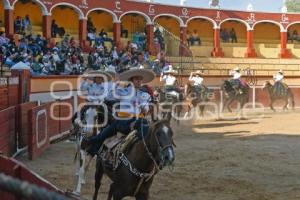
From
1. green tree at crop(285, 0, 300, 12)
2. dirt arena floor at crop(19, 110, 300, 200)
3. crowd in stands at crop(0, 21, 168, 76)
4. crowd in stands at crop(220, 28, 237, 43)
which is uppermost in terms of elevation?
green tree at crop(285, 0, 300, 12)

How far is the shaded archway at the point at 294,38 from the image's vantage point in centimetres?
3476

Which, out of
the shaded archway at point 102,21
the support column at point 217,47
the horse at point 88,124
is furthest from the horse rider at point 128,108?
the support column at point 217,47

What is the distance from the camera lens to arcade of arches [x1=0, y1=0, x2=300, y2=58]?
90.3 ft

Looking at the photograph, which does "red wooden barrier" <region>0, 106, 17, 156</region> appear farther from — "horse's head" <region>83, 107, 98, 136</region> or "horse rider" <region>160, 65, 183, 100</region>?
"horse rider" <region>160, 65, 183, 100</region>

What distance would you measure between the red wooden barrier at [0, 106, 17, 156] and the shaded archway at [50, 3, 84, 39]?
1902 centimetres

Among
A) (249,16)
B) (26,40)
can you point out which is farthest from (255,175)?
(249,16)

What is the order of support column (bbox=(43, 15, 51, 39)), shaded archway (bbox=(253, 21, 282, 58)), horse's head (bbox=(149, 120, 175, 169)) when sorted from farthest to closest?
shaded archway (bbox=(253, 21, 282, 58))
support column (bbox=(43, 15, 51, 39))
horse's head (bbox=(149, 120, 175, 169))

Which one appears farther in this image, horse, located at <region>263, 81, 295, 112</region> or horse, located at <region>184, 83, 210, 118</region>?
horse, located at <region>263, 81, 295, 112</region>

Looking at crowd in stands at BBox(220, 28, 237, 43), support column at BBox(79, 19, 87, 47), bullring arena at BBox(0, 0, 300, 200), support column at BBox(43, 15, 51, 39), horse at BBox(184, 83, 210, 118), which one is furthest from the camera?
crowd in stands at BBox(220, 28, 237, 43)

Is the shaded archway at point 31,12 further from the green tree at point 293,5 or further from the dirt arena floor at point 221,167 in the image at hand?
the green tree at point 293,5

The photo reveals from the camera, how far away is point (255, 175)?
8.09 m

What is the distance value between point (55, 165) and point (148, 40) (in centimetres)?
2087

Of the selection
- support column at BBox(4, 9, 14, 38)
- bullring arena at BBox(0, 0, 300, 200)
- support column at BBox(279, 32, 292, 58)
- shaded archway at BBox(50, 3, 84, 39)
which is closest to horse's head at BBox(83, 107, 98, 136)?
bullring arena at BBox(0, 0, 300, 200)

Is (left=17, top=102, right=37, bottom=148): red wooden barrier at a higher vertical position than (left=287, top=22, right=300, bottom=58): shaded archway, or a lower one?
A: lower
